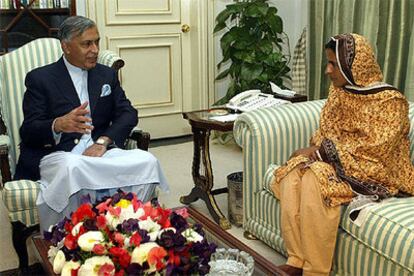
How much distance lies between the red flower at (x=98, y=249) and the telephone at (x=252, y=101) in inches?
68.5

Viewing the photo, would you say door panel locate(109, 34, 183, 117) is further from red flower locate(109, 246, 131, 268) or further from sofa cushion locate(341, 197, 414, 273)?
red flower locate(109, 246, 131, 268)

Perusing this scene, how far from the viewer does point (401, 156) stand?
2225 millimetres

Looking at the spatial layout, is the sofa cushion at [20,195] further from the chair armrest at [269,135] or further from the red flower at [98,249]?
the red flower at [98,249]

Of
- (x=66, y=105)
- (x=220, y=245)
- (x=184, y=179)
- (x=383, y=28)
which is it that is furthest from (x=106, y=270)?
(x=383, y=28)

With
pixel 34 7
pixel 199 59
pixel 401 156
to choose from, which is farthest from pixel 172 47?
pixel 401 156

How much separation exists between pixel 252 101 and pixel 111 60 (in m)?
0.83

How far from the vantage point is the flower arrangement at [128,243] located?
50.6 inches

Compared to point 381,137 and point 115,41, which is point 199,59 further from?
point 381,137

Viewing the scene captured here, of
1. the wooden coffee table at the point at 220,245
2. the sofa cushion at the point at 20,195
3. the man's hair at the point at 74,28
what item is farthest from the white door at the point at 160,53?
the wooden coffee table at the point at 220,245

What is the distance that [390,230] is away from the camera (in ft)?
6.11

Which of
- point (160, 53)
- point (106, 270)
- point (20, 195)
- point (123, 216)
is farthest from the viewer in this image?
point (160, 53)

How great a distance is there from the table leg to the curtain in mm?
1323

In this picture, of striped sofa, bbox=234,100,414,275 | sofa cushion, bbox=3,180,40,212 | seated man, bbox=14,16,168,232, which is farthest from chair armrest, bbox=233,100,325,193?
sofa cushion, bbox=3,180,40,212

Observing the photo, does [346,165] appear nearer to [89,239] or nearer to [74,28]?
[89,239]
